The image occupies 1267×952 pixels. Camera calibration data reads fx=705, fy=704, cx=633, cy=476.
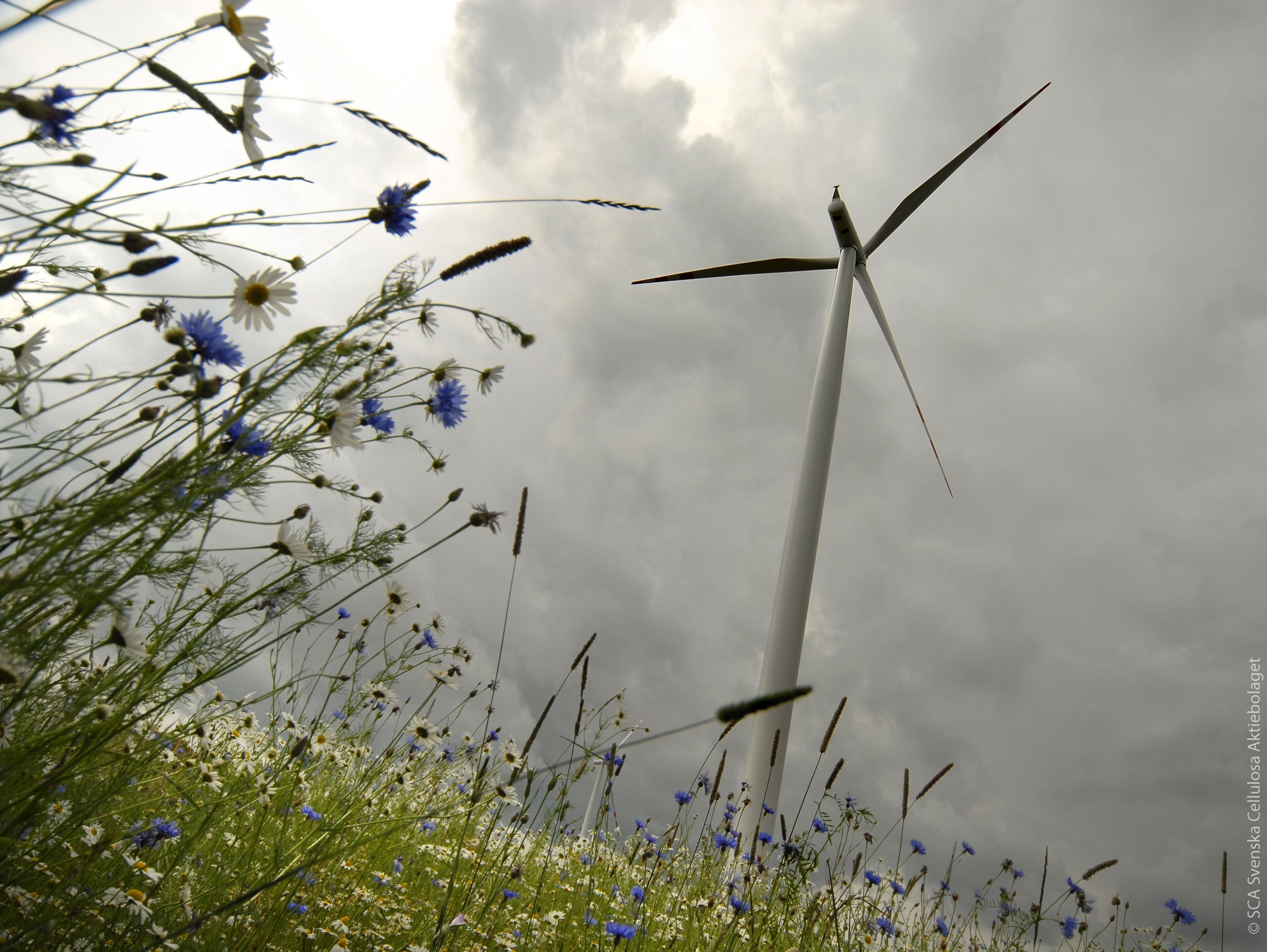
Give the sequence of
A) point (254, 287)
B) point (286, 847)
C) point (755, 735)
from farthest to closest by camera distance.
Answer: point (755, 735) → point (286, 847) → point (254, 287)

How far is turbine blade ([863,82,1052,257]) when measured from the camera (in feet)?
37.8

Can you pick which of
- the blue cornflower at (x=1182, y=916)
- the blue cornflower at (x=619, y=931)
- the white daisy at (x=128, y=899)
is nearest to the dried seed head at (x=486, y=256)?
the white daisy at (x=128, y=899)

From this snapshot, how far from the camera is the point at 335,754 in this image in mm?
4090

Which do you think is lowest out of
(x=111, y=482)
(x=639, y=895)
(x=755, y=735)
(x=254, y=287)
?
(x=639, y=895)

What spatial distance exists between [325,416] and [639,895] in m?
2.55

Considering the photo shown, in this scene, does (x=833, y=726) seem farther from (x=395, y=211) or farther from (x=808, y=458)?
(x=808, y=458)

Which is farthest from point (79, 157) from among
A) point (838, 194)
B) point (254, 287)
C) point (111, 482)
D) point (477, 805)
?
point (838, 194)

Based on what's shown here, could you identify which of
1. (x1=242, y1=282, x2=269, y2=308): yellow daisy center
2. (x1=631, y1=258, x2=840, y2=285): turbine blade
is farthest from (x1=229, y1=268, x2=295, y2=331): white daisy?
(x1=631, y1=258, x2=840, y2=285): turbine blade

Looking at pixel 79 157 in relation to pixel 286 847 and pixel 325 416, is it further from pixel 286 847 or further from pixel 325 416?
pixel 286 847

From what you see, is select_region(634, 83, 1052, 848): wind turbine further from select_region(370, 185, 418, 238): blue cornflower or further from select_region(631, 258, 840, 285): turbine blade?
select_region(370, 185, 418, 238): blue cornflower

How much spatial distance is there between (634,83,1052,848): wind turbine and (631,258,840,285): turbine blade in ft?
0.04

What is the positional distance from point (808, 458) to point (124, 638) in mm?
8653

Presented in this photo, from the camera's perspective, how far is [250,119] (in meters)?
1.57

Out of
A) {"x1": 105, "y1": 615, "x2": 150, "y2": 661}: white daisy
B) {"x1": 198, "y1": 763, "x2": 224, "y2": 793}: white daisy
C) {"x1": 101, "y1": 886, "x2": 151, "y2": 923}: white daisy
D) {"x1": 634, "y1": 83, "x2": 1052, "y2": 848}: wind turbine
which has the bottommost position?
{"x1": 101, "y1": 886, "x2": 151, "y2": 923}: white daisy
